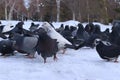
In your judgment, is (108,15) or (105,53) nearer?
(105,53)

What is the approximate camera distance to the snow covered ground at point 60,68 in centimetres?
761

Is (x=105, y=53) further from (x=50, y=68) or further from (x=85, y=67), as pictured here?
(x=50, y=68)

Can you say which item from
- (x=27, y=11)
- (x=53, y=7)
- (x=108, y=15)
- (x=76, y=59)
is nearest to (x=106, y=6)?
(x=108, y=15)

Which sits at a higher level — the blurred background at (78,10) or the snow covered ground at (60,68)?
the snow covered ground at (60,68)

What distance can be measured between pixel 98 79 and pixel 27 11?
207 ft

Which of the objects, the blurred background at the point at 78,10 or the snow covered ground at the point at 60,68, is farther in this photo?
the blurred background at the point at 78,10

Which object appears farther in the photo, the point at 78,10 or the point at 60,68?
the point at 78,10

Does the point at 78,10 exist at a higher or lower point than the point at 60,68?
lower

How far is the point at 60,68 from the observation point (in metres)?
8.56

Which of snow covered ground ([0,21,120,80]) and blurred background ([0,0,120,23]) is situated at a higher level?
snow covered ground ([0,21,120,80])

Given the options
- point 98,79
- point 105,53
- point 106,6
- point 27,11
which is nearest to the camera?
point 98,79

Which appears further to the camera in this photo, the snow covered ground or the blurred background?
the blurred background

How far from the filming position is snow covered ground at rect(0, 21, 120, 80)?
7.61 metres

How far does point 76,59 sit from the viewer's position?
10219mm
